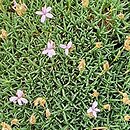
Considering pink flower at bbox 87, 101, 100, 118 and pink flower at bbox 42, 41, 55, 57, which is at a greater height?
pink flower at bbox 42, 41, 55, 57

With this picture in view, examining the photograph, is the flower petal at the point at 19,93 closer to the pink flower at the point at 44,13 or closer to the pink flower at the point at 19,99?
the pink flower at the point at 19,99

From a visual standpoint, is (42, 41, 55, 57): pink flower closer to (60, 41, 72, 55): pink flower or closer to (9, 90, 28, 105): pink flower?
(60, 41, 72, 55): pink flower

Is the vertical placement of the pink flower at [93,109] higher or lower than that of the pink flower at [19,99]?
lower

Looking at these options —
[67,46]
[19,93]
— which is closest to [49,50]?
[67,46]

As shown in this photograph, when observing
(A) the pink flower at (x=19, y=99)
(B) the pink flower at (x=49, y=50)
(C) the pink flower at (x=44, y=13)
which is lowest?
(A) the pink flower at (x=19, y=99)

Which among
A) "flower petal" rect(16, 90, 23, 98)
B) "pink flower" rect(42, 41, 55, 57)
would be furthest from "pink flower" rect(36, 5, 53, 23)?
"flower petal" rect(16, 90, 23, 98)

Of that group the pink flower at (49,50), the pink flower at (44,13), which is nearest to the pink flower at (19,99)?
the pink flower at (49,50)

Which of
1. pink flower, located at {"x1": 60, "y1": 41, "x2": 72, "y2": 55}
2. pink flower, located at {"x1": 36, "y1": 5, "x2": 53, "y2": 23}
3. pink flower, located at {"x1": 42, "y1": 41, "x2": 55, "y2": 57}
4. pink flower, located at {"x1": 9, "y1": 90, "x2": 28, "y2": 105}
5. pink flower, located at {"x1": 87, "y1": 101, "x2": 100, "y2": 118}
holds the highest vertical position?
pink flower, located at {"x1": 36, "y1": 5, "x2": 53, "y2": 23}

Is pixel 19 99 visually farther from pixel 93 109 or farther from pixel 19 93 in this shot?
pixel 93 109
